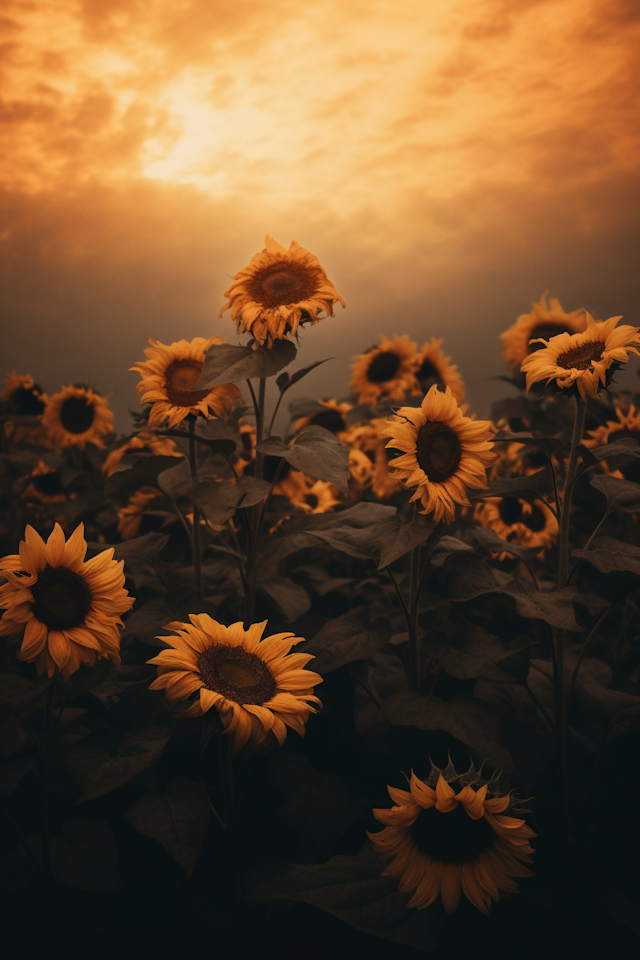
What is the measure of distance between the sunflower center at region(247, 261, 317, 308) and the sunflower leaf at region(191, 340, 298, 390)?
153 millimetres

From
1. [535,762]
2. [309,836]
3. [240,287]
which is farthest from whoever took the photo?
[240,287]

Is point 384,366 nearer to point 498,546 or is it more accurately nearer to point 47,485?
point 498,546

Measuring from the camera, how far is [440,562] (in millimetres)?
1975

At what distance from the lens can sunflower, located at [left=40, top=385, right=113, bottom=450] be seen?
421 centimetres

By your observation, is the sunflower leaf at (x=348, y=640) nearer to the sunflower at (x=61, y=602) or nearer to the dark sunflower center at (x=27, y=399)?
the sunflower at (x=61, y=602)

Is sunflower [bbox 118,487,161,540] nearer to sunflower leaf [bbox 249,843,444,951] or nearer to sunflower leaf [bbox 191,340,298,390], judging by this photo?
sunflower leaf [bbox 191,340,298,390]

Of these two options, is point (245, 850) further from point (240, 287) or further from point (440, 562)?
point (240, 287)

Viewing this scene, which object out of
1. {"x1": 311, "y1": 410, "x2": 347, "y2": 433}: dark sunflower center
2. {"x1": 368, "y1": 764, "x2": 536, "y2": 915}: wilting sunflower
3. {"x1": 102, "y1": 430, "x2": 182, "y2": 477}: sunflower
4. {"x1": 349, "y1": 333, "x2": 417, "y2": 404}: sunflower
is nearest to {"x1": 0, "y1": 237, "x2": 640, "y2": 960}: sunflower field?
{"x1": 368, "y1": 764, "x2": 536, "y2": 915}: wilting sunflower

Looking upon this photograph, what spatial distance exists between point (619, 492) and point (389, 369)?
2.41 meters

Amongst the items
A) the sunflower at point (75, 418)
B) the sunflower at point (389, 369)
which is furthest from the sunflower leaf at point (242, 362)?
the sunflower at point (75, 418)

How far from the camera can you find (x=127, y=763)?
1.62 m

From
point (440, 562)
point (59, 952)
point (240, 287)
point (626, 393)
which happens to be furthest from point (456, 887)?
point (626, 393)

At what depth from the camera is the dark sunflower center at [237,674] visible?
1430 millimetres

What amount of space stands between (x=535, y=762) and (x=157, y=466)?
1.57 meters
